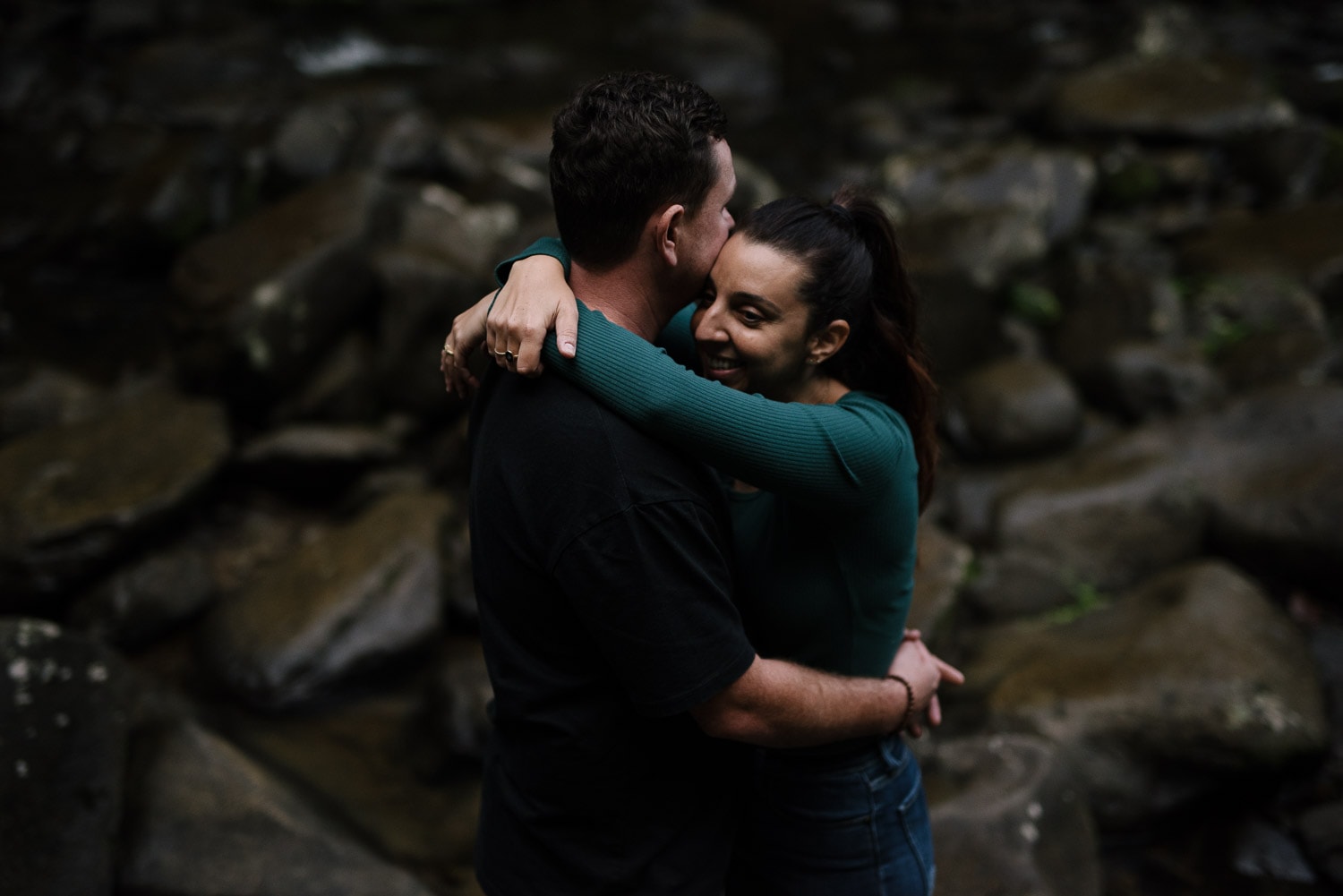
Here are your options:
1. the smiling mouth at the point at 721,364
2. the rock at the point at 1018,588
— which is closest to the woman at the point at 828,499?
the smiling mouth at the point at 721,364

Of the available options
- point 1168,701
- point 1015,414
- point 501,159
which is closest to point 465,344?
point 1168,701

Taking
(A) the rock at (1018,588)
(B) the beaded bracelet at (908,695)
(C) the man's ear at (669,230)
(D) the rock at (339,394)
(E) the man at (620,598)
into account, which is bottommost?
(D) the rock at (339,394)

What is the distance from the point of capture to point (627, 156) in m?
1.85

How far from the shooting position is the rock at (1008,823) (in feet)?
10.2

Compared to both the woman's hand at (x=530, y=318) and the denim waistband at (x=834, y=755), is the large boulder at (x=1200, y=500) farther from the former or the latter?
the woman's hand at (x=530, y=318)

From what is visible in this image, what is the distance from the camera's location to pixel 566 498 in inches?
68.1

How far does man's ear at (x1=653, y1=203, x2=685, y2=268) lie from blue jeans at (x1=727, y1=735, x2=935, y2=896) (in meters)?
1.05

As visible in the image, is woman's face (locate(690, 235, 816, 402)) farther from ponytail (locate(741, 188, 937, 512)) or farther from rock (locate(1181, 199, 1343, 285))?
rock (locate(1181, 199, 1343, 285))

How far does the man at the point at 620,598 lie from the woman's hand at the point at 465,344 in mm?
165

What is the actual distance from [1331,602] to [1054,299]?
309cm

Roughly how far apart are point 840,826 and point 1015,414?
4715 millimetres

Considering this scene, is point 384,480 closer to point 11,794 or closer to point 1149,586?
point 11,794

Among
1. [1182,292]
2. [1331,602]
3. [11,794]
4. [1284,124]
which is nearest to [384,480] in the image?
[11,794]

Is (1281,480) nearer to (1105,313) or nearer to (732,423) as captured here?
(1105,313)
